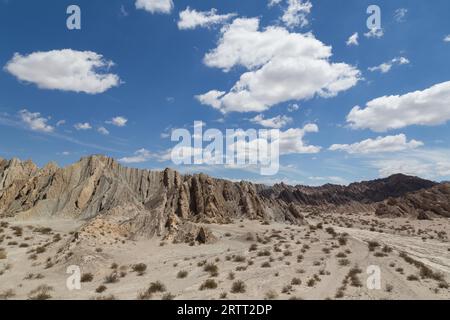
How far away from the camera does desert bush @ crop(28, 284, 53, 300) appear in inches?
541

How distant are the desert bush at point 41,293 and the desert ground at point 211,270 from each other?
18 mm

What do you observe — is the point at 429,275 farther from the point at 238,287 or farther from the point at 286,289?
the point at 238,287

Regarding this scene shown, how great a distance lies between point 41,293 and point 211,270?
26.7 ft

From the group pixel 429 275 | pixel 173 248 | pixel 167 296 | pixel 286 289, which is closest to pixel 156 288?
pixel 167 296

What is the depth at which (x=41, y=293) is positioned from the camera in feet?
46.7

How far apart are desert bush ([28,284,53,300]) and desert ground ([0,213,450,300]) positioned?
2 centimetres

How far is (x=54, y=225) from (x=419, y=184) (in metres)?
124

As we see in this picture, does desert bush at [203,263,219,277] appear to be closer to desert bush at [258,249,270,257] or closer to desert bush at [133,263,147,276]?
desert bush at [133,263,147,276]

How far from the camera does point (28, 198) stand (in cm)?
4906

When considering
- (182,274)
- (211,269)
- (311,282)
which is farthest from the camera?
(211,269)

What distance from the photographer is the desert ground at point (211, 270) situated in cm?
1491

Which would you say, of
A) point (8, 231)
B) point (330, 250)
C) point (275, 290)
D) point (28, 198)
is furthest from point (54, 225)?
point (275, 290)

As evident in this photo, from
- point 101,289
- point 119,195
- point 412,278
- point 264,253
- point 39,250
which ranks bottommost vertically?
point 101,289
